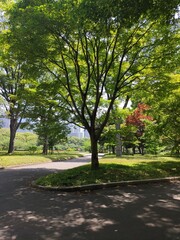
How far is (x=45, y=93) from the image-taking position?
1135cm

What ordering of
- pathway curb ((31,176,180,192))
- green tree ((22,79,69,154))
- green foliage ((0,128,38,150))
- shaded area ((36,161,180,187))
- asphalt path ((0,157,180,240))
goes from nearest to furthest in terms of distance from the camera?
asphalt path ((0,157,180,240)), pathway curb ((31,176,180,192)), shaded area ((36,161,180,187)), green tree ((22,79,69,154)), green foliage ((0,128,38,150))

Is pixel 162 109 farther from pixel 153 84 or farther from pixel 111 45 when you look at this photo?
pixel 111 45

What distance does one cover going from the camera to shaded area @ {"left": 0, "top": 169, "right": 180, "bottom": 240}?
13.1ft

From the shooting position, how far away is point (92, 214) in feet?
16.8

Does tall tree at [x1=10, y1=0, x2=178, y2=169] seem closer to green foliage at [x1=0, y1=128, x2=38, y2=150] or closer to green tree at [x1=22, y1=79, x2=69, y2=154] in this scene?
green tree at [x1=22, y1=79, x2=69, y2=154]

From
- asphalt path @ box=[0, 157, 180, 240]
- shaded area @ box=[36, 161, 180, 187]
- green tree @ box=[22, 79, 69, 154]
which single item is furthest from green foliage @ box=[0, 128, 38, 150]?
asphalt path @ box=[0, 157, 180, 240]

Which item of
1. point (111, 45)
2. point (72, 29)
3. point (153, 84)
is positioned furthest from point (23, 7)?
point (153, 84)

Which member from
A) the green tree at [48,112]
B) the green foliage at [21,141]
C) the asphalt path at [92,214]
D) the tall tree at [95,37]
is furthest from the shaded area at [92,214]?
the green foliage at [21,141]

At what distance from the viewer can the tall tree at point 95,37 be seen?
569 centimetres

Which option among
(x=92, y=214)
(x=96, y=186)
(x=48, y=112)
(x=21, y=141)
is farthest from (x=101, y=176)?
(x=21, y=141)

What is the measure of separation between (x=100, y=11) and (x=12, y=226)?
5.12 metres

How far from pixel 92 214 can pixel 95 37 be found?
675 centimetres

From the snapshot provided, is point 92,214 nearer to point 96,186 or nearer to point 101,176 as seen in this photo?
point 96,186

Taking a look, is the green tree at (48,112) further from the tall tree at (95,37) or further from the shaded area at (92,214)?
the shaded area at (92,214)
